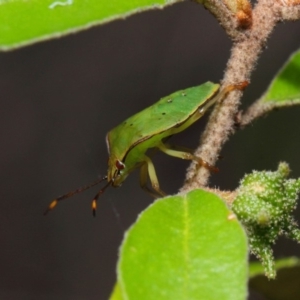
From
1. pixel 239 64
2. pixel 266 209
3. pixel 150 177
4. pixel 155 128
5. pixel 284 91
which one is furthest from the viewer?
pixel 150 177

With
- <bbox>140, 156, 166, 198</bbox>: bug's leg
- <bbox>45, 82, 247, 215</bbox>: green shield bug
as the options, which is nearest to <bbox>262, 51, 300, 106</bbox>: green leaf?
<bbox>45, 82, 247, 215</bbox>: green shield bug

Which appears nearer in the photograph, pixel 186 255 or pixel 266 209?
pixel 186 255

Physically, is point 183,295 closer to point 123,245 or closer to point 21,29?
point 123,245

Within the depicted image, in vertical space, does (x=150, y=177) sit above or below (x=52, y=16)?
below

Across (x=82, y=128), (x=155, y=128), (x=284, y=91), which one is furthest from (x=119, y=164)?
(x=82, y=128)

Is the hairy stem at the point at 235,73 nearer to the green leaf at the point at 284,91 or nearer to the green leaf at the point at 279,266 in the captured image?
the green leaf at the point at 284,91

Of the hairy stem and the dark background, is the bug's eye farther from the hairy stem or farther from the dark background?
the dark background

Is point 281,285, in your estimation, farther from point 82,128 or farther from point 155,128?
point 82,128

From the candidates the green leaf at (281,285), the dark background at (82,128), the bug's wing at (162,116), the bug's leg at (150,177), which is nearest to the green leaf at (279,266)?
the green leaf at (281,285)
